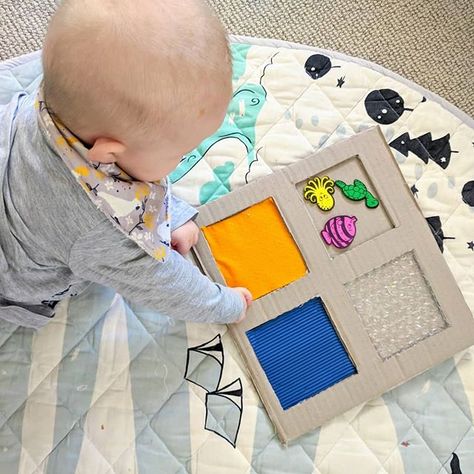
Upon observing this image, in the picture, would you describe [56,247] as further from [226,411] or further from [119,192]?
[226,411]

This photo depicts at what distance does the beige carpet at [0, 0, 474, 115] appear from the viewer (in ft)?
3.27

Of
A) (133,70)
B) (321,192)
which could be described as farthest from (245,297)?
(133,70)

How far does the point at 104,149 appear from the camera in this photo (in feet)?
1.75

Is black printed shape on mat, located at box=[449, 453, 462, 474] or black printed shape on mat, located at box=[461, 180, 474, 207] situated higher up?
black printed shape on mat, located at box=[461, 180, 474, 207]

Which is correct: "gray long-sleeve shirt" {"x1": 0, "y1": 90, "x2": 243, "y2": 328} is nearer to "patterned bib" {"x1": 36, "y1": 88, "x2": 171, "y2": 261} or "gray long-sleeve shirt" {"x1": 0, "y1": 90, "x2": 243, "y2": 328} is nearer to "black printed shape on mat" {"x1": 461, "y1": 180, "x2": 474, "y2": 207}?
"patterned bib" {"x1": 36, "y1": 88, "x2": 171, "y2": 261}

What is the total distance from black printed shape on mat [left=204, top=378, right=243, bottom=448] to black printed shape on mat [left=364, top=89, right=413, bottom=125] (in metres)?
0.41

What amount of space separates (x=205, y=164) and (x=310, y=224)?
16cm

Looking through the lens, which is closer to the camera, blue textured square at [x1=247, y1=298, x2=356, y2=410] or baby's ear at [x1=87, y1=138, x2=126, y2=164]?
baby's ear at [x1=87, y1=138, x2=126, y2=164]

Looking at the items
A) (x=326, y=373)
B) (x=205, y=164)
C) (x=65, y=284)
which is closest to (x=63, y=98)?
(x=65, y=284)

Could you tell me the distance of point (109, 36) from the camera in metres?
0.48

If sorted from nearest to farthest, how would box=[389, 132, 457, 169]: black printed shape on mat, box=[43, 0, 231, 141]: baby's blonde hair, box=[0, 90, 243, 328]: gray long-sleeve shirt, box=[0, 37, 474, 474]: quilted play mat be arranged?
box=[43, 0, 231, 141]: baby's blonde hair → box=[0, 90, 243, 328]: gray long-sleeve shirt → box=[0, 37, 474, 474]: quilted play mat → box=[389, 132, 457, 169]: black printed shape on mat

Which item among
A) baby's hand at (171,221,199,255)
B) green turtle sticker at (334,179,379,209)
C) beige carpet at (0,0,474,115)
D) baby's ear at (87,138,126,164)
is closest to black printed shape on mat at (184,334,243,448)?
baby's hand at (171,221,199,255)

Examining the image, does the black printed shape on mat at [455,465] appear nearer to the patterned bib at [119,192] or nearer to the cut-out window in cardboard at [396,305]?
the cut-out window in cardboard at [396,305]

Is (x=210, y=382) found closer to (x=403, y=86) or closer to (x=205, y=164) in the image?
(x=205, y=164)
